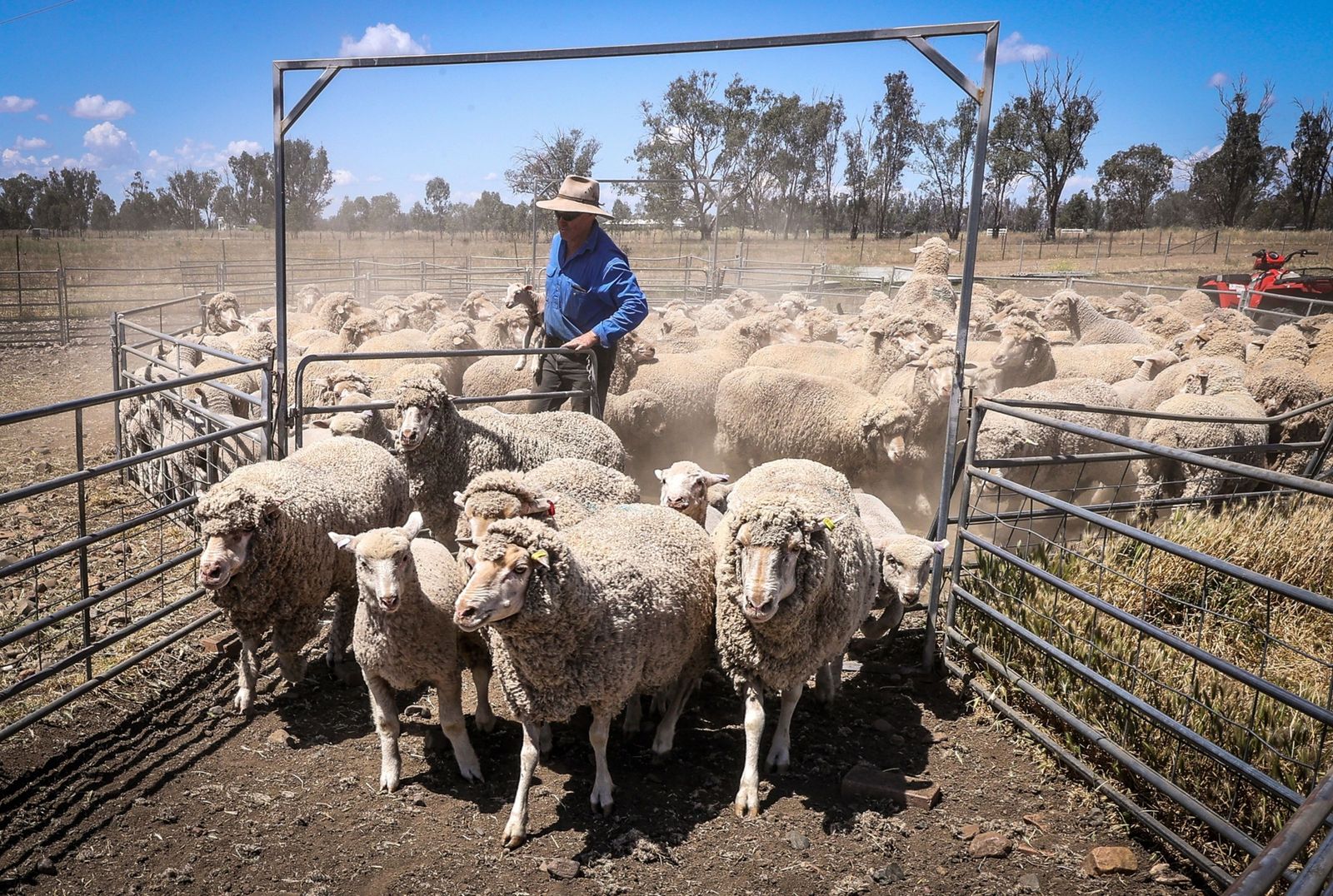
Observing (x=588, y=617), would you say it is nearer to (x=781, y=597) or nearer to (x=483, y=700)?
(x=781, y=597)

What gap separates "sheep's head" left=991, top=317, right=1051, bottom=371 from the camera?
→ 9.48m

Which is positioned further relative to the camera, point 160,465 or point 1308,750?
point 160,465

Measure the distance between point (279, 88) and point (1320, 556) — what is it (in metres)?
7.18

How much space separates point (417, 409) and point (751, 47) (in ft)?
9.49

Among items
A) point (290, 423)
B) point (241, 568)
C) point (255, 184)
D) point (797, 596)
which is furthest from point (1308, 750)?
point (255, 184)

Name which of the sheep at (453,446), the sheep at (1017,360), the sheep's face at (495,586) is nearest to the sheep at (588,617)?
the sheep's face at (495,586)

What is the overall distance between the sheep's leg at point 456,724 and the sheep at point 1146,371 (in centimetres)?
814

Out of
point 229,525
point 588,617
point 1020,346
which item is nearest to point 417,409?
point 229,525

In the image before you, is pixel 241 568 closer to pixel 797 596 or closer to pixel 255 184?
pixel 797 596

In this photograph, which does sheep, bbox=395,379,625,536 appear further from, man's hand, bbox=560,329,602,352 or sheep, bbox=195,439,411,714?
man's hand, bbox=560,329,602,352

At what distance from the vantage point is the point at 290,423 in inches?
247

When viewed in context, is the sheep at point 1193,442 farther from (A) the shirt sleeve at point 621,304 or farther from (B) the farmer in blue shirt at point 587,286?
(B) the farmer in blue shirt at point 587,286

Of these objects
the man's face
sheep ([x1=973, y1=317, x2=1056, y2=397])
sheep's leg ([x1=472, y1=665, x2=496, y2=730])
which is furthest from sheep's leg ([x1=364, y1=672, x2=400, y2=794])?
sheep ([x1=973, y1=317, x2=1056, y2=397])

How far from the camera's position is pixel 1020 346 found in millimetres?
9500
